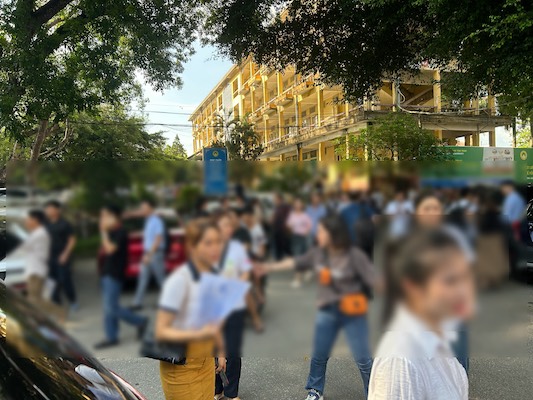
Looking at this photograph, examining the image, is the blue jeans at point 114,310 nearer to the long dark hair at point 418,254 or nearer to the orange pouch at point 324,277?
the orange pouch at point 324,277

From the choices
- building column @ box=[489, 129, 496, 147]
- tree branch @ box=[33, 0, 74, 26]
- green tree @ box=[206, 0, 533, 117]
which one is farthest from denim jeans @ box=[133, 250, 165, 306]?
building column @ box=[489, 129, 496, 147]

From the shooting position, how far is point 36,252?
2.23ft

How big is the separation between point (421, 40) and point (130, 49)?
7042mm

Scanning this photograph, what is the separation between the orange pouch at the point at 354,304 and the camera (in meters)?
0.75

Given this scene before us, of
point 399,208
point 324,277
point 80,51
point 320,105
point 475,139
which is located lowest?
point 324,277

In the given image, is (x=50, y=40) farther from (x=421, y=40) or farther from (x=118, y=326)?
(x=118, y=326)

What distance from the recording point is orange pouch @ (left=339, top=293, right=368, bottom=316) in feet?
2.46

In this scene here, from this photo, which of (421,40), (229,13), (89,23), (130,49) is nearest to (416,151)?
(421,40)

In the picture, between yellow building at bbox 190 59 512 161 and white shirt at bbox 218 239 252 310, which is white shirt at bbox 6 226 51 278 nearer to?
white shirt at bbox 218 239 252 310

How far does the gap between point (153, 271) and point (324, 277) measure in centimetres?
28

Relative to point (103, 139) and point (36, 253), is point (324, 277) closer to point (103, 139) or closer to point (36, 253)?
point (36, 253)

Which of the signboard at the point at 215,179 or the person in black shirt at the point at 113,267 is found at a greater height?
the signboard at the point at 215,179

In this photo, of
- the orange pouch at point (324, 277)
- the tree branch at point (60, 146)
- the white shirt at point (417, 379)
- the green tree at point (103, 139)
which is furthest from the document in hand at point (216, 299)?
the green tree at point (103, 139)

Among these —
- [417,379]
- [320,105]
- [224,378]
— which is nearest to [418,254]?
[417,379]
